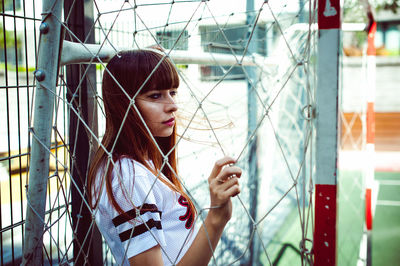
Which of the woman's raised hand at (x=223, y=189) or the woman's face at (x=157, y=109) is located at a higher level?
the woman's face at (x=157, y=109)

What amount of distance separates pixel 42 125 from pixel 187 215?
32 centimetres

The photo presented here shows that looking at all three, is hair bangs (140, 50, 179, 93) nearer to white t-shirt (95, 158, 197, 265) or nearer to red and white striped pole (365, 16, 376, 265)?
white t-shirt (95, 158, 197, 265)

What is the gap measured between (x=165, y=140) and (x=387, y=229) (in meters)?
2.06

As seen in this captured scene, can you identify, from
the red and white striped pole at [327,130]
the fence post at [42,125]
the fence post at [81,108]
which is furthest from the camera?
the fence post at [81,108]

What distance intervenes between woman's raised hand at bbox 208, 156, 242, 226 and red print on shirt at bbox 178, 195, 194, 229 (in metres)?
0.12

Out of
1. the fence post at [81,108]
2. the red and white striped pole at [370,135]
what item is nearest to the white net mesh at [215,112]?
the fence post at [81,108]

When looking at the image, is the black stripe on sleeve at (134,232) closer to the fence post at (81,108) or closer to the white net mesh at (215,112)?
the white net mesh at (215,112)

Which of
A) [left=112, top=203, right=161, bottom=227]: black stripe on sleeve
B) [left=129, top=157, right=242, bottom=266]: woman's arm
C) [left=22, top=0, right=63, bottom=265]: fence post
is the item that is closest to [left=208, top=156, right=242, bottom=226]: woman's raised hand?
[left=129, top=157, right=242, bottom=266]: woman's arm

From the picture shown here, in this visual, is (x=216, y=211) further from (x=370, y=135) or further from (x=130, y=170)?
A: (x=370, y=135)

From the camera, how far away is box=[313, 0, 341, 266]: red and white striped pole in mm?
493

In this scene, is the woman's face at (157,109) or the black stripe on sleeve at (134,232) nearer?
the black stripe on sleeve at (134,232)

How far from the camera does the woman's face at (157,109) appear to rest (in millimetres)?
729

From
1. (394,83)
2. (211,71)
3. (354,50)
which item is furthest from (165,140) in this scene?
(354,50)

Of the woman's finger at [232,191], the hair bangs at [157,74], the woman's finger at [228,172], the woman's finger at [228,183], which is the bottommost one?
the woman's finger at [232,191]
